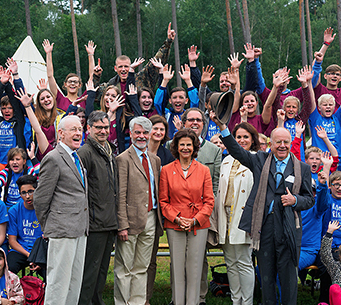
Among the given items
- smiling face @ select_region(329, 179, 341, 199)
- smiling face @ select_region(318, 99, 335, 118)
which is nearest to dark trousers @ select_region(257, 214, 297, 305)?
smiling face @ select_region(329, 179, 341, 199)

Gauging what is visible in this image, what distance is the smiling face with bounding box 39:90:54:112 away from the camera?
6.49 metres

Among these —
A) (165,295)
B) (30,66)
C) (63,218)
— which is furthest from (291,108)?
(30,66)

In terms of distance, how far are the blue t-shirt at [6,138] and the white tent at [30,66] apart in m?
10.0

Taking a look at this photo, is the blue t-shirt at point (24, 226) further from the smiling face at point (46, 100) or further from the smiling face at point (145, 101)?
the smiling face at point (145, 101)

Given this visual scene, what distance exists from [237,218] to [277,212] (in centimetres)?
78

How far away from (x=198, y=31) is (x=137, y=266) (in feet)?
126

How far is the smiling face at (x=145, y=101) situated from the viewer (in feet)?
21.4

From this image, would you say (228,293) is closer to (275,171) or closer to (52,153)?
(275,171)

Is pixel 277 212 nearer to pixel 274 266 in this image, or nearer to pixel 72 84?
pixel 274 266

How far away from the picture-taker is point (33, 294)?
16.1ft

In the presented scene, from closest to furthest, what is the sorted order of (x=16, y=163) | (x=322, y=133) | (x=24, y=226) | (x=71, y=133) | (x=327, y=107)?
(x=71, y=133), (x=24, y=226), (x=16, y=163), (x=322, y=133), (x=327, y=107)

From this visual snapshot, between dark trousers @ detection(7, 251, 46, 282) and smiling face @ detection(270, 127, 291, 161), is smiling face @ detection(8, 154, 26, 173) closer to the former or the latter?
dark trousers @ detection(7, 251, 46, 282)

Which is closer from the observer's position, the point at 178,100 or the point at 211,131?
the point at 178,100

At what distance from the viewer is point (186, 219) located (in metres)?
4.85
